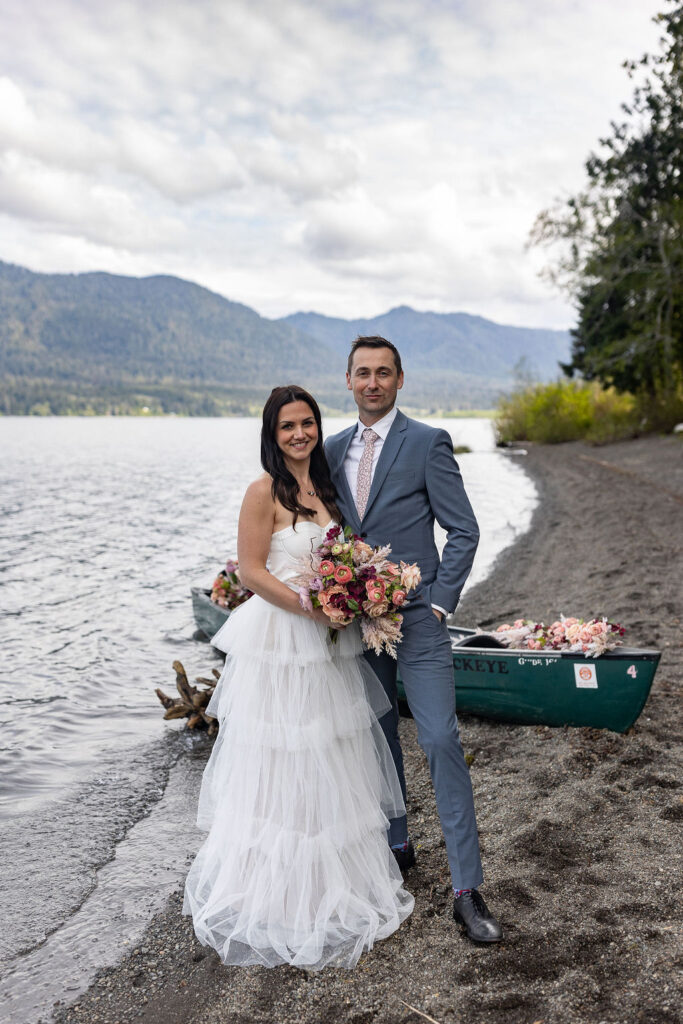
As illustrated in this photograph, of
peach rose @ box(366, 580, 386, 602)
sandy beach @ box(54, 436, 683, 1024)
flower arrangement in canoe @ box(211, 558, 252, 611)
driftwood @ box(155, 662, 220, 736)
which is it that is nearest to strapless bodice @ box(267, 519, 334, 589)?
peach rose @ box(366, 580, 386, 602)

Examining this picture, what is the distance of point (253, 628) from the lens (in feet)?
12.2

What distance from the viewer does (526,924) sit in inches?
144

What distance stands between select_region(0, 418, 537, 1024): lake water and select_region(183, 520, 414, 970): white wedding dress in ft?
3.73

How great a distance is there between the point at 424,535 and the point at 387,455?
420 mm

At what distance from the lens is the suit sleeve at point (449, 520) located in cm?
352

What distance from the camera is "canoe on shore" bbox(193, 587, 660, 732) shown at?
5.72 metres

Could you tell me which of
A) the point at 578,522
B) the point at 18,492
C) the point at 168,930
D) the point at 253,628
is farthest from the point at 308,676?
the point at 18,492

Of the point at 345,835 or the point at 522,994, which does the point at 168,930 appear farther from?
the point at 522,994

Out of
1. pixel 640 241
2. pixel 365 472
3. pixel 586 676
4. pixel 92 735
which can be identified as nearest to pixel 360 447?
pixel 365 472

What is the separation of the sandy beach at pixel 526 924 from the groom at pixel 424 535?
0.95 feet

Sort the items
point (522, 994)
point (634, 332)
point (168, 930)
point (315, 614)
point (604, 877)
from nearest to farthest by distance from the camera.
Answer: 1. point (522, 994)
2. point (315, 614)
3. point (604, 877)
4. point (168, 930)
5. point (634, 332)

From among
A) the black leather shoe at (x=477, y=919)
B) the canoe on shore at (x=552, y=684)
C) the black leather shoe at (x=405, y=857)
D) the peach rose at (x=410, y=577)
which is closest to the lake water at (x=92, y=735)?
the black leather shoe at (x=405, y=857)

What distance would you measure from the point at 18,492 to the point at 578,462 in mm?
25660

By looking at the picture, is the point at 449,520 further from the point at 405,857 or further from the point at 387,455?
the point at 405,857
